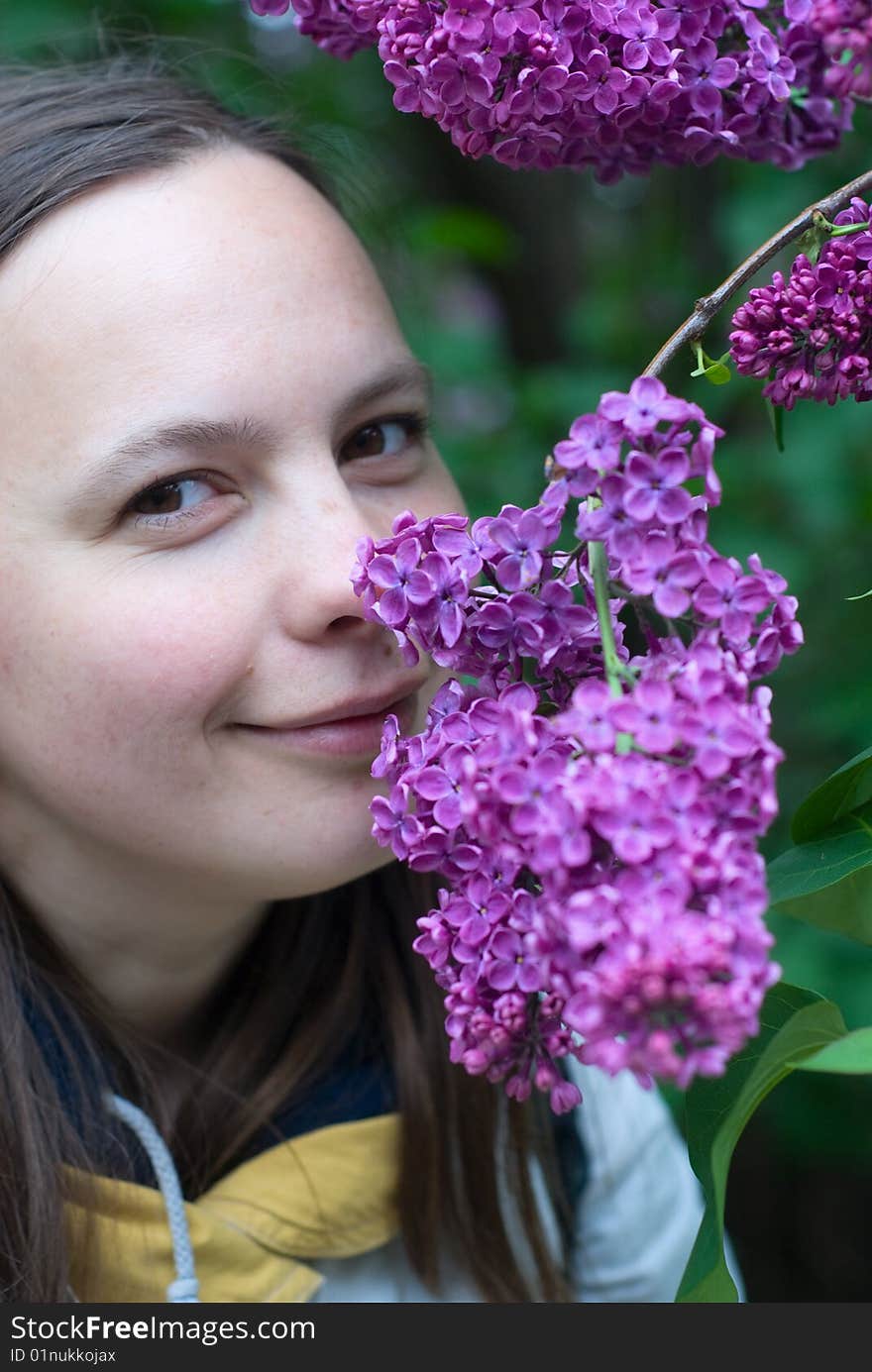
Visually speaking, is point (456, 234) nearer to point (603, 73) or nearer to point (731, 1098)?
point (603, 73)

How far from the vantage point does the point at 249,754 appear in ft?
3.80

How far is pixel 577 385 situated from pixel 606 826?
5.44ft

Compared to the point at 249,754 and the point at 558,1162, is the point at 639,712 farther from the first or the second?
the point at 558,1162

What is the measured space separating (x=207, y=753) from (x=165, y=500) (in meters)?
0.23

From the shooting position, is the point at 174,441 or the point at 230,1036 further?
the point at 230,1036

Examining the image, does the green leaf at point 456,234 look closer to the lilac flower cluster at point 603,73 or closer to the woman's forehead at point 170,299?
the woman's forehead at point 170,299

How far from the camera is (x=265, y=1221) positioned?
4.69 feet

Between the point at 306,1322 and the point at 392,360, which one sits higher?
the point at 392,360

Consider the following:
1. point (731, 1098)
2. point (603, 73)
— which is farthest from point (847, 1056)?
point (603, 73)

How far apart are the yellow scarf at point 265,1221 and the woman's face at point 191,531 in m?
0.40

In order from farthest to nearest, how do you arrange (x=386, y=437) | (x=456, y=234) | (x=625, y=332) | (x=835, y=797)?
(x=625, y=332), (x=456, y=234), (x=386, y=437), (x=835, y=797)

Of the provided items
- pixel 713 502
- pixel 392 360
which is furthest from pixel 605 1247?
pixel 713 502

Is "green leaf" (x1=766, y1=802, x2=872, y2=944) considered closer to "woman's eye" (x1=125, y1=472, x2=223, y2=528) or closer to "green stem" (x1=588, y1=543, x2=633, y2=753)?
"green stem" (x1=588, y1=543, x2=633, y2=753)

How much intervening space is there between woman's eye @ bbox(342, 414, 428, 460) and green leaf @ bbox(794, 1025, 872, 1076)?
2.50 ft
